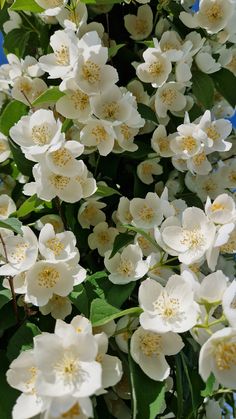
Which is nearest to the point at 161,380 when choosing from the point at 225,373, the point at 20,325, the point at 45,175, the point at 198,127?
the point at 225,373

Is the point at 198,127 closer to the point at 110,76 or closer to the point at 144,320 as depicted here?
the point at 110,76

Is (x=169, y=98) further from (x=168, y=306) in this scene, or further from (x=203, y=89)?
(x=168, y=306)

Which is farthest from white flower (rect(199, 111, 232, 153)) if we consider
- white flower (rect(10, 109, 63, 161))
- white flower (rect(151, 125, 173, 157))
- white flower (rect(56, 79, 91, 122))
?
white flower (rect(10, 109, 63, 161))

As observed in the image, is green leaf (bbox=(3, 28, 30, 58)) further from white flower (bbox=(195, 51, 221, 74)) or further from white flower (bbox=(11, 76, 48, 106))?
white flower (bbox=(195, 51, 221, 74))

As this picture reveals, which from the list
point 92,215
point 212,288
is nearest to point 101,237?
point 92,215

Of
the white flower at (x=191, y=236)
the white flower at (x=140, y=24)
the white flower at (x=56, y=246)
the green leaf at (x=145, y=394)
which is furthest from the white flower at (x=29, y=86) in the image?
the green leaf at (x=145, y=394)

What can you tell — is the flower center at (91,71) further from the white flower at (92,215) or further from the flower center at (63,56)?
the white flower at (92,215)
